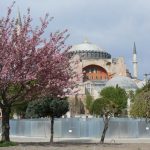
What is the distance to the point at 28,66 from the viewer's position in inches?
1002

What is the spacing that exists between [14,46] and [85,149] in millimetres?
6679

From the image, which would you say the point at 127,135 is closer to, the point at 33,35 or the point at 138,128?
the point at 138,128

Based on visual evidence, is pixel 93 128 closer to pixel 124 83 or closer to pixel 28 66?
pixel 28 66

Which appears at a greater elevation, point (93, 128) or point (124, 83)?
point (124, 83)

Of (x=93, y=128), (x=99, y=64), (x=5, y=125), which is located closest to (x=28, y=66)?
(x=5, y=125)

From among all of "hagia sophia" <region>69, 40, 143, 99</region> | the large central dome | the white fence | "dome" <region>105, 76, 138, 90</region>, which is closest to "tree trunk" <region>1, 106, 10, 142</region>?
the white fence

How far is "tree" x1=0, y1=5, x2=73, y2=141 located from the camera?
82.4ft

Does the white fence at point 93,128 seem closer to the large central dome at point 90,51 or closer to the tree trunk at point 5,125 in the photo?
the tree trunk at point 5,125

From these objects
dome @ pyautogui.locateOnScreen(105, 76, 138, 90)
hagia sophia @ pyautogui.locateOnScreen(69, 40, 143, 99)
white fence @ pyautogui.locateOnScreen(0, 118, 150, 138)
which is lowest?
white fence @ pyautogui.locateOnScreen(0, 118, 150, 138)

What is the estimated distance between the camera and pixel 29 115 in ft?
189

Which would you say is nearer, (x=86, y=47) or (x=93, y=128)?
(x=93, y=128)

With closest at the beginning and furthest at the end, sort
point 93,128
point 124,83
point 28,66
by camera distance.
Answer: point 28,66 < point 93,128 < point 124,83

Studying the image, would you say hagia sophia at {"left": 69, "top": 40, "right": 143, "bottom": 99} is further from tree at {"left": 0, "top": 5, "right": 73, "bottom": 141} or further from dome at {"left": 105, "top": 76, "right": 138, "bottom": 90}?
tree at {"left": 0, "top": 5, "right": 73, "bottom": 141}

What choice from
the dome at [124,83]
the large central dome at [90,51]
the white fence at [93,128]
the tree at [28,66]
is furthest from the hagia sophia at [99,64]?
the tree at [28,66]
